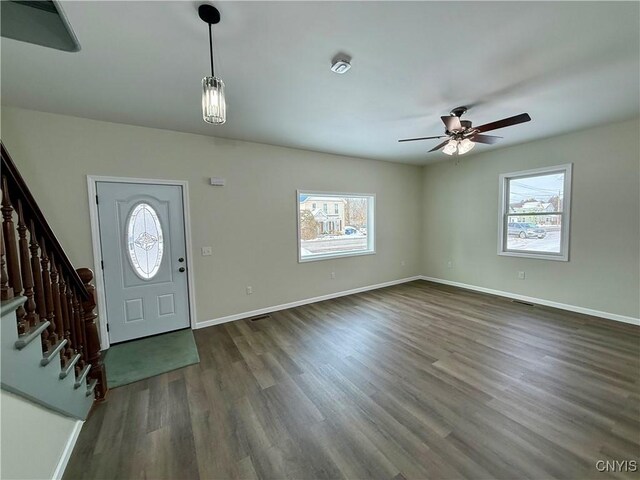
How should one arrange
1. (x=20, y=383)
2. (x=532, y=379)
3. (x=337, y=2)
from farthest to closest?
1. (x=532, y=379)
2. (x=337, y=2)
3. (x=20, y=383)

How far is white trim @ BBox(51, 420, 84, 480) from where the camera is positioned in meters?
1.52

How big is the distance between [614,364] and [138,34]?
4.94 m

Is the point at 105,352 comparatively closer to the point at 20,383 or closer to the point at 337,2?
the point at 20,383

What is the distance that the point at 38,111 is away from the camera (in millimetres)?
2760

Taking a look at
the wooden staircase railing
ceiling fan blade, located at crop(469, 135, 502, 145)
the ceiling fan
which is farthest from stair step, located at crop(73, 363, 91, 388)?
ceiling fan blade, located at crop(469, 135, 502, 145)

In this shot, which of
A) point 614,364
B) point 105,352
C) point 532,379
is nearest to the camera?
point 532,379

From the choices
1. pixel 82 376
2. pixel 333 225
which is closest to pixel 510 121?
pixel 333 225

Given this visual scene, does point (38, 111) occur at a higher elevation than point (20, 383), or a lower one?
higher

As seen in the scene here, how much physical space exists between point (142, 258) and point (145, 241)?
0.72 ft

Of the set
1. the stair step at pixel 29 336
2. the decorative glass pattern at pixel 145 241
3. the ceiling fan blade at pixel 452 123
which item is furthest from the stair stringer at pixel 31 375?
the ceiling fan blade at pixel 452 123

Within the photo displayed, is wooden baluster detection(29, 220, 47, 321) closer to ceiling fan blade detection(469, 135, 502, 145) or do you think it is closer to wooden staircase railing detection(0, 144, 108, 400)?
wooden staircase railing detection(0, 144, 108, 400)

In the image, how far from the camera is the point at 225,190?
151 inches

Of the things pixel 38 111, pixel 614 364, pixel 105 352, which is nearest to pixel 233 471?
pixel 105 352

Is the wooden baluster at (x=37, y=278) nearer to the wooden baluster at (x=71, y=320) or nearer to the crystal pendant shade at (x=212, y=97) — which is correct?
the wooden baluster at (x=71, y=320)
